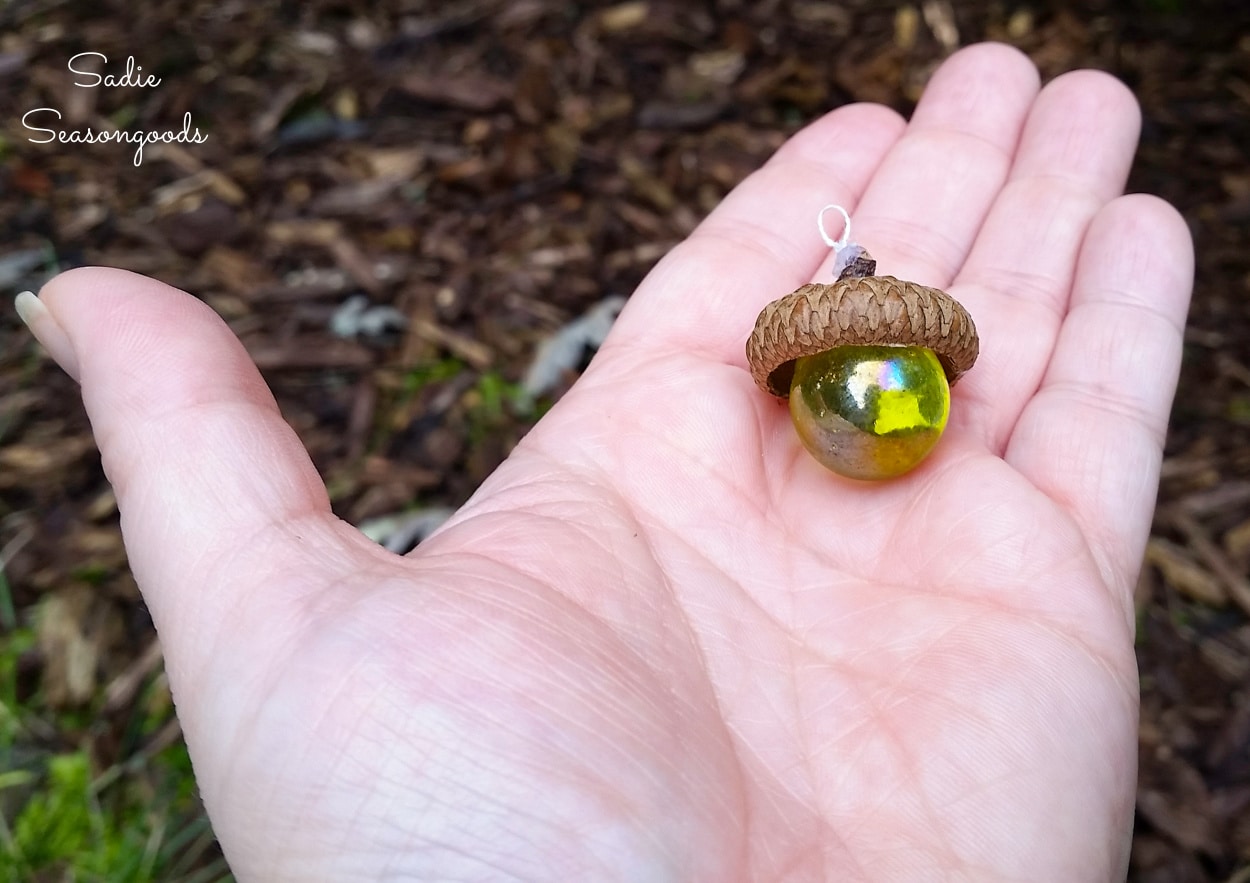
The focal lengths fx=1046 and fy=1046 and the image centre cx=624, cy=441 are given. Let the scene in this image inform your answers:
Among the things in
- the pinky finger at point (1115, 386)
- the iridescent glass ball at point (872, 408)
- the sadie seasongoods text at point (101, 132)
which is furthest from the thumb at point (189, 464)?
the sadie seasongoods text at point (101, 132)

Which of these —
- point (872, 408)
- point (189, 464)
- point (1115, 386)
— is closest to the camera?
point (189, 464)

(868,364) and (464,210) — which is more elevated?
(868,364)

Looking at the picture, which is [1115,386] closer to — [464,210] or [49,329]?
[49,329]

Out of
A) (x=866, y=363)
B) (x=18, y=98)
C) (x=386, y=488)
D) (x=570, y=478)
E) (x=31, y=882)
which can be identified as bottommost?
(x=31, y=882)

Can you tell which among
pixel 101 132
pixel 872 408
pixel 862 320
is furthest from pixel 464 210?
pixel 872 408

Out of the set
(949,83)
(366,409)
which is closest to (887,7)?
(949,83)

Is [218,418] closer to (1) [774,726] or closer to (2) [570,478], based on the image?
(2) [570,478]
